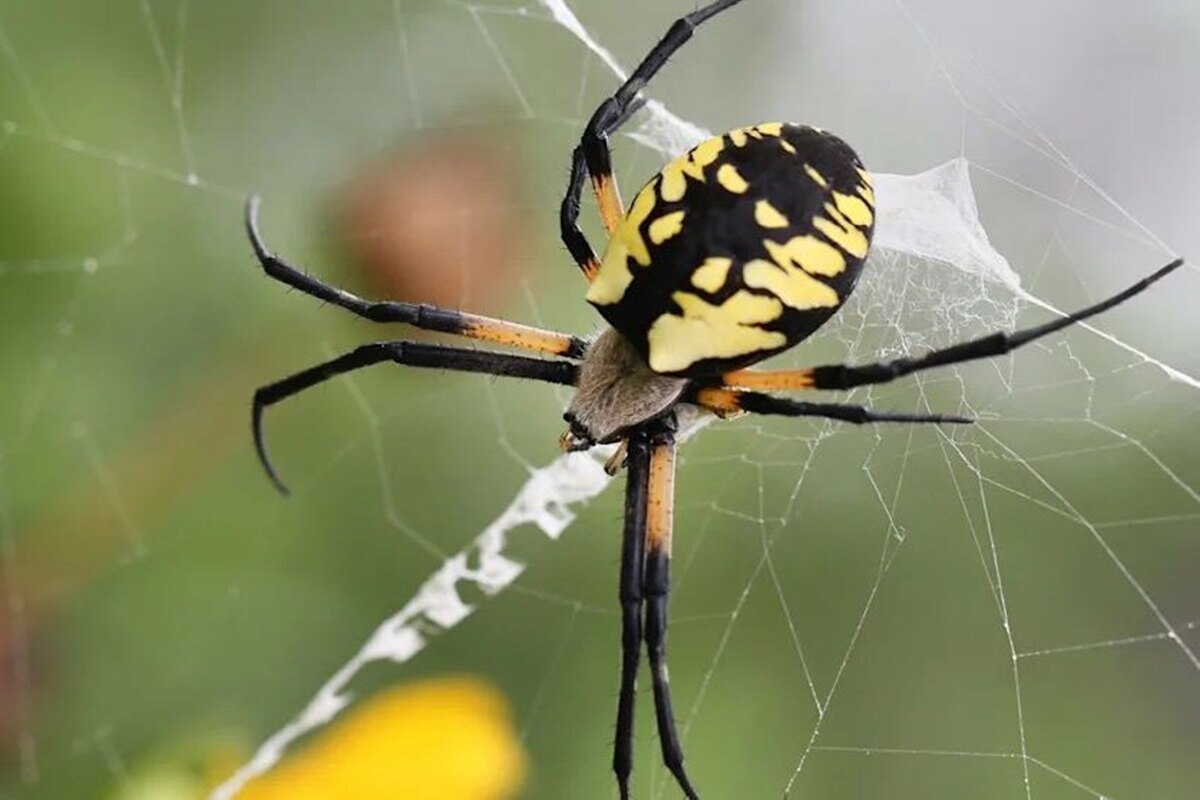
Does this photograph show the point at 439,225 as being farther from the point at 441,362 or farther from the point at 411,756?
the point at 411,756

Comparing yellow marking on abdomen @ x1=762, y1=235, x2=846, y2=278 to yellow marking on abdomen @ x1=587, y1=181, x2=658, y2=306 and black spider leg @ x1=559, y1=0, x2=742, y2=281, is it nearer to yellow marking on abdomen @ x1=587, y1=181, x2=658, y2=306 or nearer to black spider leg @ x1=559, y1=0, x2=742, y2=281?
yellow marking on abdomen @ x1=587, y1=181, x2=658, y2=306

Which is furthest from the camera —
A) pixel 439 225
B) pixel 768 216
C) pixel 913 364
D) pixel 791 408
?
pixel 439 225

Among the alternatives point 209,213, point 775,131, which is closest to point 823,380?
point 775,131

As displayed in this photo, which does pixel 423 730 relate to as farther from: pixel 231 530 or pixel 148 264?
pixel 148 264

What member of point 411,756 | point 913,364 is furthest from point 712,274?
point 411,756

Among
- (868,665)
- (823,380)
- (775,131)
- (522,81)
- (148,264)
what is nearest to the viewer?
(775,131)

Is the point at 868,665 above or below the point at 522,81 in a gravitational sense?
below

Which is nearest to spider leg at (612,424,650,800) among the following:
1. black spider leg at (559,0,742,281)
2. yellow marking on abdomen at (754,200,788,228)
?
black spider leg at (559,0,742,281)
